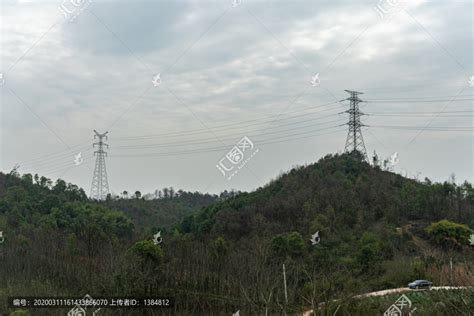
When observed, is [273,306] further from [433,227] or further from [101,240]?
[433,227]

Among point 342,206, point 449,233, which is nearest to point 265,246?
point 449,233

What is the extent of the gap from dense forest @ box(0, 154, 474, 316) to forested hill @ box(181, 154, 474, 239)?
9 cm

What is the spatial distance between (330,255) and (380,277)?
3.32 metres

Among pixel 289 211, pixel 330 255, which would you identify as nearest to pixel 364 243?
pixel 330 255

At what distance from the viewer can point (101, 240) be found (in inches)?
942

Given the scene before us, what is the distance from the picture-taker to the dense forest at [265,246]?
519 inches

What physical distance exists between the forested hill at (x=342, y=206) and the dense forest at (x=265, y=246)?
0.09 metres

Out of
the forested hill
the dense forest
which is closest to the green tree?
the dense forest

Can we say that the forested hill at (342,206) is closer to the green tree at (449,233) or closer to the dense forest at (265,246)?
the dense forest at (265,246)

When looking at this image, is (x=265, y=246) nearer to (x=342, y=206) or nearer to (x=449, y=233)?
(x=449, y=233)

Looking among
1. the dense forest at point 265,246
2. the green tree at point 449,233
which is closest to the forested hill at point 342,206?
the dense forest at point 265,246

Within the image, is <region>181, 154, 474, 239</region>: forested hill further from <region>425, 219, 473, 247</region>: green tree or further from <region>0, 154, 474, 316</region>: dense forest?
<region>425, 219, 473, 247</region>: green tree

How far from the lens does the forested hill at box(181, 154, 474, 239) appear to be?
105ft

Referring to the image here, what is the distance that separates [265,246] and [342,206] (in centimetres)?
1405
